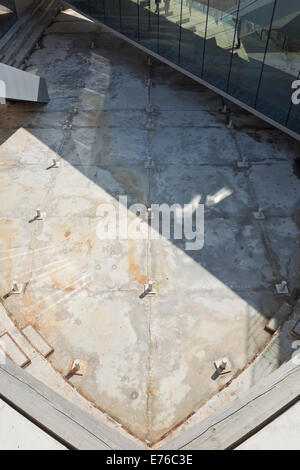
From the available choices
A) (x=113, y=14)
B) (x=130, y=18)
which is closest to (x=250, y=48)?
(x=130, y=18)

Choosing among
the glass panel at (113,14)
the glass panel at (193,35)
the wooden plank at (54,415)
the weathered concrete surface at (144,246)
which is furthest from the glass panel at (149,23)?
the wooden plank at (54,415)

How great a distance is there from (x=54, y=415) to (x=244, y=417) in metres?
1.43

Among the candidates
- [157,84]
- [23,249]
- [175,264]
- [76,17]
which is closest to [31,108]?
[157,84]

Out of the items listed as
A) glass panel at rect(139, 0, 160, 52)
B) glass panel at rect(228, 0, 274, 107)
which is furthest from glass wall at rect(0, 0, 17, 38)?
glass panel at rect(228, 0, 274, 107)

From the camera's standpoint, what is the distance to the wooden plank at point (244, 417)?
8.28ft

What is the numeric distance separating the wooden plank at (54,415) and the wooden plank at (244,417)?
0.52 metres

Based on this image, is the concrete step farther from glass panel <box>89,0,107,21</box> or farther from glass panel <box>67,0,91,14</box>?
glass panel <box>89,0,107,21</box>

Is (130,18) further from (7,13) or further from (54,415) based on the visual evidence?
(54,415)

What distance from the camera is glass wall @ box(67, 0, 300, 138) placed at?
31.9ft

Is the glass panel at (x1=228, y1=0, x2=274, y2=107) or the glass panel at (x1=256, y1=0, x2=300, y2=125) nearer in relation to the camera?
the glass panel at (x1=256, y1=0, x2=300, y2=125)

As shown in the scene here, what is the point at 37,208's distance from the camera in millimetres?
9445

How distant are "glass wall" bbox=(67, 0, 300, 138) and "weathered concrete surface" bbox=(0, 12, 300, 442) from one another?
1415 millimetres

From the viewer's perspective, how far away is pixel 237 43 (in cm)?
1098

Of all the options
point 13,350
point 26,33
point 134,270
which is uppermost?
point 26,33
